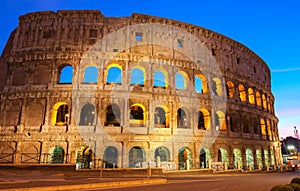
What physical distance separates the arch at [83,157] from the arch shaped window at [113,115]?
2896 mm

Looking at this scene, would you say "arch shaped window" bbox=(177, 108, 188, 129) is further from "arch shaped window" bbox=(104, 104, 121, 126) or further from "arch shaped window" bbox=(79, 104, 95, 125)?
"arch shaped window" bbox=(79, 104, 95, 125)

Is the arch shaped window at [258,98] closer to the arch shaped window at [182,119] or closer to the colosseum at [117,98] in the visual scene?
the colosseum at [117,98]

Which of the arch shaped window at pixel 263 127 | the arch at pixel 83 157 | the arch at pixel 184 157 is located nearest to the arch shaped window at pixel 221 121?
the arch at pixel 184 157

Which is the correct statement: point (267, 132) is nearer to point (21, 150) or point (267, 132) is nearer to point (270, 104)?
point (270, 104)

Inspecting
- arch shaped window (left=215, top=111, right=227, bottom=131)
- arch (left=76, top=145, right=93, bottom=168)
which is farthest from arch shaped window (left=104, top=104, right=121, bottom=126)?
arch shaped window (left=215, top=111, right=227, bottom=131)

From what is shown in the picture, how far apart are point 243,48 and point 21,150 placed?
2552 cm

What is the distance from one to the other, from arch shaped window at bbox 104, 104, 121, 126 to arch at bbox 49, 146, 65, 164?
422 centimetres

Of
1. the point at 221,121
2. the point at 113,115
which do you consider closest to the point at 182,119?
the point at 221,121

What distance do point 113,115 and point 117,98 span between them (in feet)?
9.34

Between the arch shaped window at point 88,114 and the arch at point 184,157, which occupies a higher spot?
the arch shaped window at point 88,114

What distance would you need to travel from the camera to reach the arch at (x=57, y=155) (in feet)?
60.6

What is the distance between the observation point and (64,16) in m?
21.7

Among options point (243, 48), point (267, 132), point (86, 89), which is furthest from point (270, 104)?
point (86, 89)

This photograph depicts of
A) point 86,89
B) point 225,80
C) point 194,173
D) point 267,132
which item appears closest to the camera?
point 194,173
